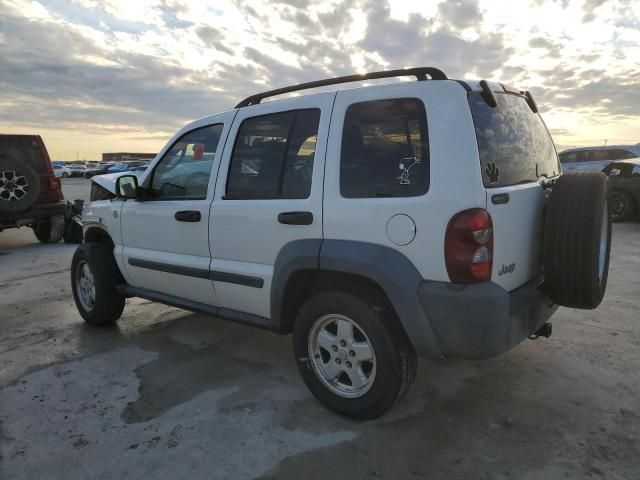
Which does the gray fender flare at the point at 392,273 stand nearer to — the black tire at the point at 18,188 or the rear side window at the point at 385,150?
the rear side window at the point at 385,150

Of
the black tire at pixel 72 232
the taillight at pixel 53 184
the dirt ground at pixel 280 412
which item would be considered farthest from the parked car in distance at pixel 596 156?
the taillight at pixel 53 184

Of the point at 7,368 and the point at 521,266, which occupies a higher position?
the point at 521,266

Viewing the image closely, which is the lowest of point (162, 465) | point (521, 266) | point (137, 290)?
point (162, 465)

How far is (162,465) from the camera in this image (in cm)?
250

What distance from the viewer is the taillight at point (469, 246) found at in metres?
2.33

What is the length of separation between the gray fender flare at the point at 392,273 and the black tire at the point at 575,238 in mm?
784

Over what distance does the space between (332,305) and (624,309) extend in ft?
11.1

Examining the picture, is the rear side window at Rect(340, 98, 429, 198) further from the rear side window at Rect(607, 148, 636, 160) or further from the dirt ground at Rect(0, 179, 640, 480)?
the rear side window at Rect(607, 148, 636, 160)

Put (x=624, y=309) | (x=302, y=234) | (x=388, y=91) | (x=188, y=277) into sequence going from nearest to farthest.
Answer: (x=388, y=91) → (x=302, y=234) → (x=188, y=277) → (x=624, y=309)

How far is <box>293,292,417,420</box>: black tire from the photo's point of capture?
2.63m

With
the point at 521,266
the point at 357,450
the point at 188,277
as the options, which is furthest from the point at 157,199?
the point at 521,266

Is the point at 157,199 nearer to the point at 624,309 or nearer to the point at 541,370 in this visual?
the point at 541,370

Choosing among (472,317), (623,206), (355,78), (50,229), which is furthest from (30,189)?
(623,206)

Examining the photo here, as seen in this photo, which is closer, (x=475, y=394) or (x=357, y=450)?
(x=357, y=450)
